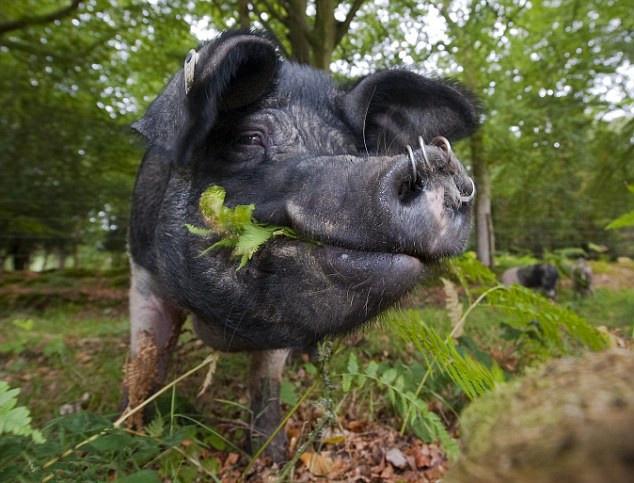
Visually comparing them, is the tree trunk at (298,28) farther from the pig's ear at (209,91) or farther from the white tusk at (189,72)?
the white tusk at (189,72)

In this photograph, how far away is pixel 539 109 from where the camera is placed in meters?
9.35

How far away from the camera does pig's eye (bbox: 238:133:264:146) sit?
2.35 meters

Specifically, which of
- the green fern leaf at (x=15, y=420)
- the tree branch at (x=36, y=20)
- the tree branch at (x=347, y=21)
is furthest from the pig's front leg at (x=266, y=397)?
the tree branch at (x=36, y=20)

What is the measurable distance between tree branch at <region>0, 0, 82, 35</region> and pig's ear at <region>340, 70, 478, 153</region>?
7.91m

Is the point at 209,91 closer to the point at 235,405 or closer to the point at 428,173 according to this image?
the point at 428,173

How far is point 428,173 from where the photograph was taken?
160cm

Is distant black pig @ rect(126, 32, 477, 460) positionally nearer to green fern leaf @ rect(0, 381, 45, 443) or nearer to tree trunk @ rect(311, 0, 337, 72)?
green fern leaf @ rect(0, 381, 45, 443)

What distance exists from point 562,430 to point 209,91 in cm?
191

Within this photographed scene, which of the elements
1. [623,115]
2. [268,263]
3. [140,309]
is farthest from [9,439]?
[623,115]

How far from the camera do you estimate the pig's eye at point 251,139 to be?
2.35 m

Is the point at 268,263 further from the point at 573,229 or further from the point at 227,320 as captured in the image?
the point at 573,229

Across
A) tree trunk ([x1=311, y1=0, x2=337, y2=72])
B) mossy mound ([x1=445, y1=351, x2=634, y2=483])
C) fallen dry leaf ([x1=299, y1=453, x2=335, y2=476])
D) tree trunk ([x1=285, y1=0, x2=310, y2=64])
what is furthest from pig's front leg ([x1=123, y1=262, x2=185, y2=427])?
tree trunk ([x1=285, y1=0, x2=310, y2=64])

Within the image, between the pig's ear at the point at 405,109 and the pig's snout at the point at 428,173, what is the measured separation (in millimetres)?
925

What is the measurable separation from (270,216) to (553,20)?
9.93 metres
